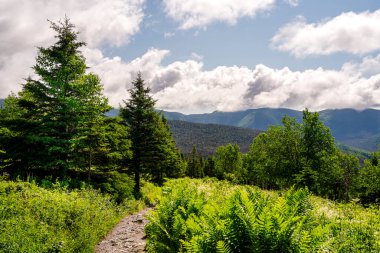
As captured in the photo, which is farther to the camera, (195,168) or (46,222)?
(195,168)

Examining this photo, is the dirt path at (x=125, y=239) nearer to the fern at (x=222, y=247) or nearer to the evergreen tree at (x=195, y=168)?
the fern at (x=222, y=247)

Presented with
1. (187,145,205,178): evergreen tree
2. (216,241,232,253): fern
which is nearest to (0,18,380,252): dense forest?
(216,241,232,253): fern

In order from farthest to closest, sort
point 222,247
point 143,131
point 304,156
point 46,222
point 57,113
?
1. point 304,156
2. point 143,131
3. point 57,113
4. point 46,222
5. point 222,247

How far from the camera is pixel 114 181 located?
77.1 feet

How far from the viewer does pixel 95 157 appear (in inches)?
923

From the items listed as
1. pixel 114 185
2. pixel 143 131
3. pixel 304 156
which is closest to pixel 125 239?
pixel 114 185

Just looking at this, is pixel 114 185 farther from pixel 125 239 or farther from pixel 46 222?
pixel 46 222

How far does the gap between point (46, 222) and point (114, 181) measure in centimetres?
1194

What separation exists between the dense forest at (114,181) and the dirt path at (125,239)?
0.62m

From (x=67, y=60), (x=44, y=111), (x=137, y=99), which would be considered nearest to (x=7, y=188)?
(x=44, y=111)

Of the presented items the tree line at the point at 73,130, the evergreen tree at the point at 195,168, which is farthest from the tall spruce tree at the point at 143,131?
the evergreen tree at the point at 195,168

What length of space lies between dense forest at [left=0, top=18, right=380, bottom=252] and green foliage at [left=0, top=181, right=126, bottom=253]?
0.14ft

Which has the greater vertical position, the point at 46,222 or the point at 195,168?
the point at 46,222

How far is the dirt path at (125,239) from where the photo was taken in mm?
12195
